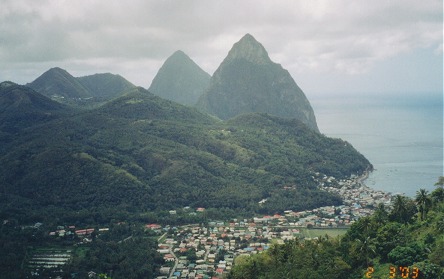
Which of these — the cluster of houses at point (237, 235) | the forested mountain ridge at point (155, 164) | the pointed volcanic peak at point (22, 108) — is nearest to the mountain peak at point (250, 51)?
the forested mountain ridge at point (155, 164)

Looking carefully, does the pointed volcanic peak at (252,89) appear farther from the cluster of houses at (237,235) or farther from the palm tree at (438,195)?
the palm tree at (438,195)

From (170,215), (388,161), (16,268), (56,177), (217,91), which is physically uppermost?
(217,91)

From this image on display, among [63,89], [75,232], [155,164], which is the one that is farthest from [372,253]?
[63,89]

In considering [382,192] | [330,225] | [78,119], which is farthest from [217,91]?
[330,225]

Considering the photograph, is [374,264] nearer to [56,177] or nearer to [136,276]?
[136,276]

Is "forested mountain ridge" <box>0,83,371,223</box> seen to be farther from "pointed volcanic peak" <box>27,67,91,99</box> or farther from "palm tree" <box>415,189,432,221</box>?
"pointed volcanic peak" <box>27,67,91,99</box>

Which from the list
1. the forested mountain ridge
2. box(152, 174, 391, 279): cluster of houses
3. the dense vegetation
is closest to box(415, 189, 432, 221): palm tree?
the dense vegetation
